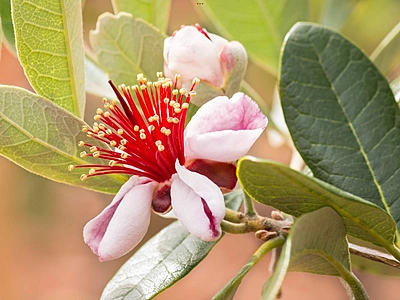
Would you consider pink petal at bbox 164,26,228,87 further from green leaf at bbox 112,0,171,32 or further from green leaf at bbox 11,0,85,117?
green leaf at bbox 112,0,171,32

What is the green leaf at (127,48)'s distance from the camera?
1.01m

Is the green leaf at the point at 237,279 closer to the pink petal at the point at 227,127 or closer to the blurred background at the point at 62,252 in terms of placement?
the pink petal at the point at 227,127

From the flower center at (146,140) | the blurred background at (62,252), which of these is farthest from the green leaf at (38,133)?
the blurred background at (62,252)

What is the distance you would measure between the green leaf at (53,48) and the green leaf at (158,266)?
24 centimetres

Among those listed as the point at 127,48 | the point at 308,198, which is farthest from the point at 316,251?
the point at 127,48

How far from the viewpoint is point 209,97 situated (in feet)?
2.79

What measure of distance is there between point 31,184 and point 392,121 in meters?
3.51

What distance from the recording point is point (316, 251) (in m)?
0.67

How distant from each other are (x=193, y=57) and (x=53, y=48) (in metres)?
0.19

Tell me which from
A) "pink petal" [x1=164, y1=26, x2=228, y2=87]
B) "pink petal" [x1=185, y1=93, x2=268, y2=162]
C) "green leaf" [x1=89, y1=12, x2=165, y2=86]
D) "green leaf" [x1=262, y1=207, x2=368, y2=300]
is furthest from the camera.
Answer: "green leaf" [x1=89, y1=12, x2=165, y2=86]

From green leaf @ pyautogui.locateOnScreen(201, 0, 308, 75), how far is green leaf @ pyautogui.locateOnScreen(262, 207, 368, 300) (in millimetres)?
624

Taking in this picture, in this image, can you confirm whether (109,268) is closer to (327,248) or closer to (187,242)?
(187,242)

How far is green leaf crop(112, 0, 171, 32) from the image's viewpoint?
1131 millimetres

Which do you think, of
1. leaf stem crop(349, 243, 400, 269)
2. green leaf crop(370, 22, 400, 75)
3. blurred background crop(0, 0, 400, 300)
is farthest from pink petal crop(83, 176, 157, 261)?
blurred background crop(0, 0, 400, 300)
